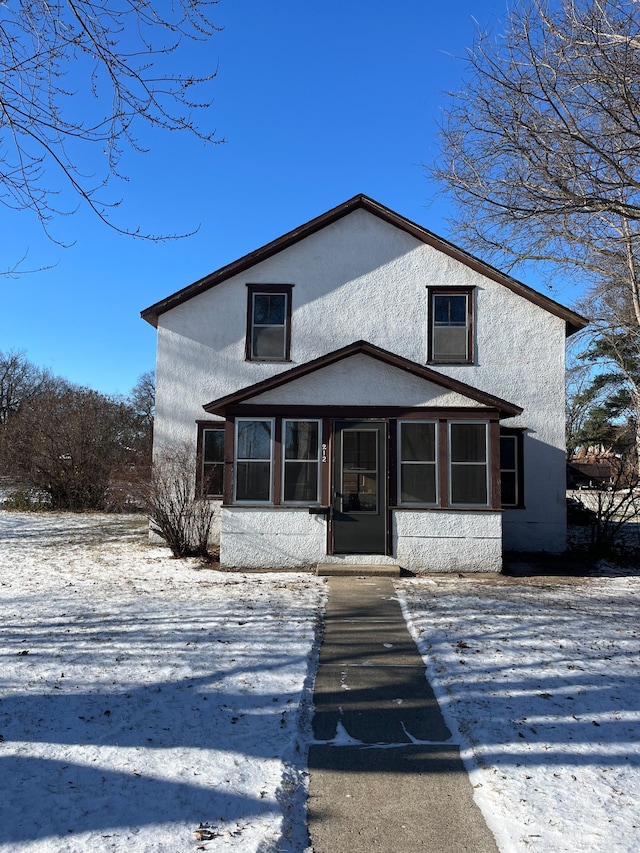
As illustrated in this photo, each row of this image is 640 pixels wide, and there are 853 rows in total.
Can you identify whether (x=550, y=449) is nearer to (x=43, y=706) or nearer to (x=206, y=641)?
(x=206, y=641)

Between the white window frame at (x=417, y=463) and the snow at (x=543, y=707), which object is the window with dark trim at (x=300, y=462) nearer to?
the white window frame at (x=417, y=463)

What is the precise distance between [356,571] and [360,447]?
225 cm

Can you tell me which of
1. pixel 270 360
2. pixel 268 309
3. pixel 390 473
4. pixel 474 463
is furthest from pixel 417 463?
pixel 268 309

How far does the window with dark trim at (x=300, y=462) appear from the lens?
11.0m

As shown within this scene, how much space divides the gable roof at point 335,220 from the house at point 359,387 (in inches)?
1.3

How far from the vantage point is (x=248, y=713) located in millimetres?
4645

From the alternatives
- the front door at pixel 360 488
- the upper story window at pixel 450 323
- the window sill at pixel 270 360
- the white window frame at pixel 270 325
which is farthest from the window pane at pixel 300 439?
the upper story window at pixel 450 323

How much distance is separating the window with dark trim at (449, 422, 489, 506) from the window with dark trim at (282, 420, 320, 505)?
8.25 feet

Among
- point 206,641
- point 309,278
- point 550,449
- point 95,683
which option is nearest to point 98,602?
point 206,641

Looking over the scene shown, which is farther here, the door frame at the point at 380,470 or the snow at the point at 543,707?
the door frame at the point at 380,470

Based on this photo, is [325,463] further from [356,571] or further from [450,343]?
[450,343]

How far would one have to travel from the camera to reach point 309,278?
1323cm

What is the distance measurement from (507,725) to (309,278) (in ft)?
34.6

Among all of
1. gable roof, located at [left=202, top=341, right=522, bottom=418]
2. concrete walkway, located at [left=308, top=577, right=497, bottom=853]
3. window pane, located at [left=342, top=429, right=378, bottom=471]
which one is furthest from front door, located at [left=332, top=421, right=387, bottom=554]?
concrete walkway, located at [left=308, top=577, right=497, bottom=853]
